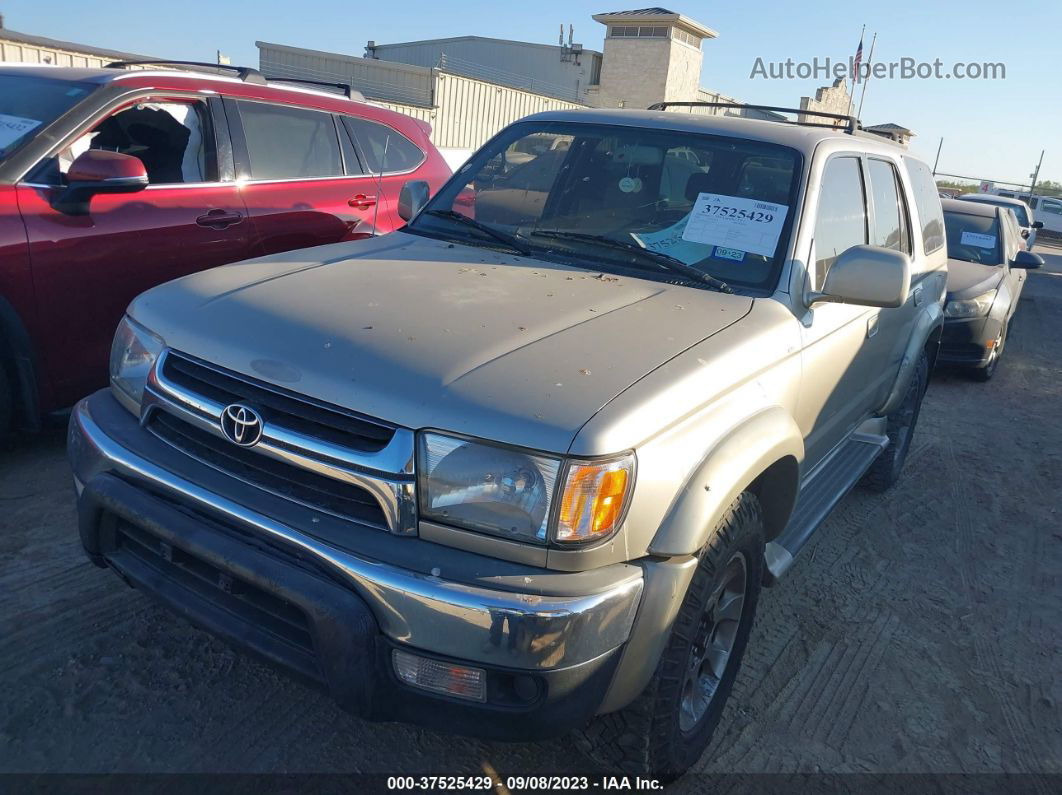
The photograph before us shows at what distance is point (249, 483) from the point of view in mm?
2164

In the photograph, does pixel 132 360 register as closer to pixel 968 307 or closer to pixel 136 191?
pixel 136 191

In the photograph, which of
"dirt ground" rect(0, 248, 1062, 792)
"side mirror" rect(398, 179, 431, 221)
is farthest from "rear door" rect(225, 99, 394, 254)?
"dirt ground" rect(0, 248, 1062, 792)

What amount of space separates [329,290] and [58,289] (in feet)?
6.46

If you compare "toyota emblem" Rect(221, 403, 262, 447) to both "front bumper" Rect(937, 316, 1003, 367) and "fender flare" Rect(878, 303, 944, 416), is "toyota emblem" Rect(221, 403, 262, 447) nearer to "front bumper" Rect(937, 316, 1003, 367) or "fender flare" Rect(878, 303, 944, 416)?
"fender flare" Rect(878, 303, 944, 416)

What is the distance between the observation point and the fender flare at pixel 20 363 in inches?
143

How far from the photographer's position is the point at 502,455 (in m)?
1.93

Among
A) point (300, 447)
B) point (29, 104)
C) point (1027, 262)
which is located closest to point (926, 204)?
point (300, 447)

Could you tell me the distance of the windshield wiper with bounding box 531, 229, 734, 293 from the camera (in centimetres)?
289

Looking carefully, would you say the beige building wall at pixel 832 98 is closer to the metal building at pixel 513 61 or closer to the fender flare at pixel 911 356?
the metal building at pixel 513 61

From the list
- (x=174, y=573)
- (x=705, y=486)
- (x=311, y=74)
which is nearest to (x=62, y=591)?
(x=174, y=573)

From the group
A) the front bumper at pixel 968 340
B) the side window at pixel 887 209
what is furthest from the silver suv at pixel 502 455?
the front bumper at pixel 968 340

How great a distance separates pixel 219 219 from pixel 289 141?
804 mm

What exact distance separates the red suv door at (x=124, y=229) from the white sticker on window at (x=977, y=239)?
7.90 m

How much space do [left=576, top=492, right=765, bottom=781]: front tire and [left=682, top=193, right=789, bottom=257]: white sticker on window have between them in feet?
3.18
